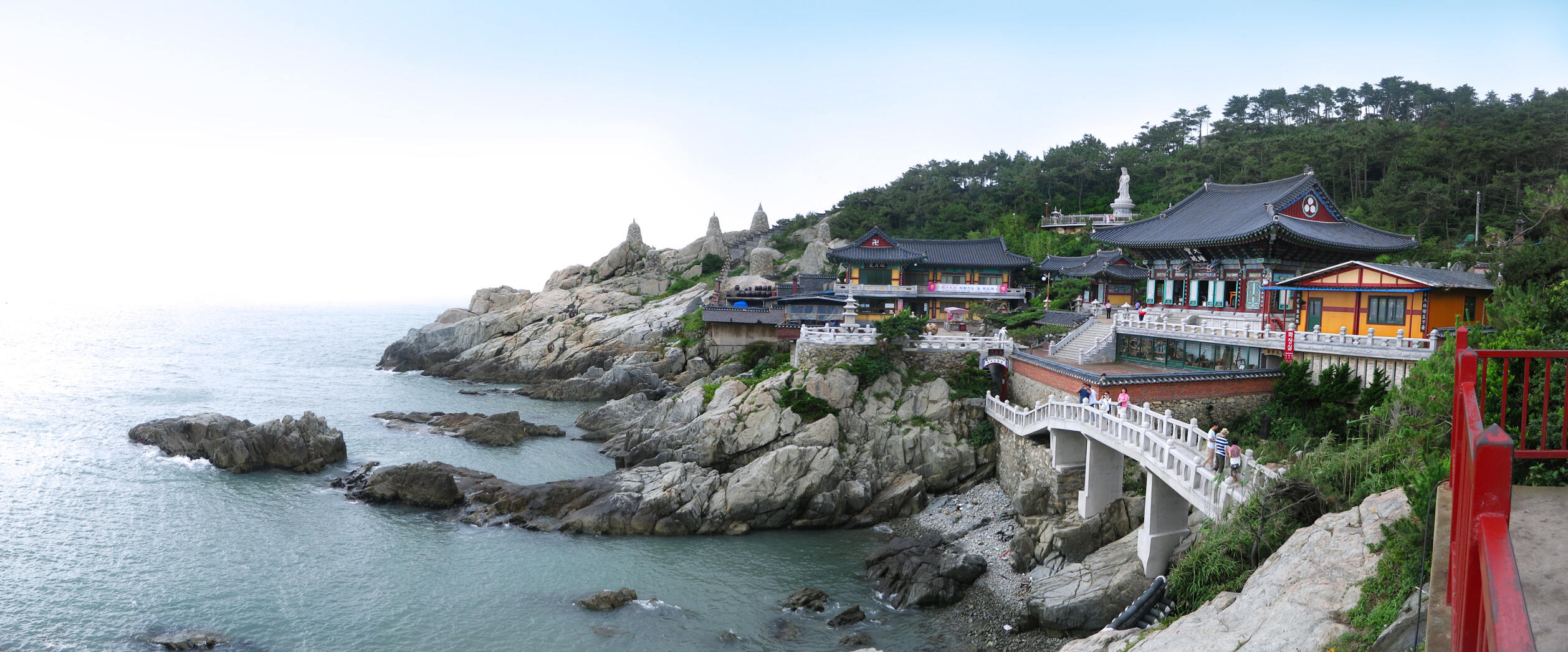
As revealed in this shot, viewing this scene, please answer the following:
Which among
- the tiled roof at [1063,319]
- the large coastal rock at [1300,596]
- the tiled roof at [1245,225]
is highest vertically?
the tiled roof at [1245,225]

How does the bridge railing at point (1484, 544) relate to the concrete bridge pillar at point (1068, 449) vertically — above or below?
above

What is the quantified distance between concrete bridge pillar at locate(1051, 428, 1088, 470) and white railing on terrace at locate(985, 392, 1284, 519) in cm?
49

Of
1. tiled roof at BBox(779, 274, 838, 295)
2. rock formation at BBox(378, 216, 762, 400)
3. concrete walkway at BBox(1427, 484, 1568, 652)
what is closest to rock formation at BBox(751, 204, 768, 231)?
rock formation at BBox(378, 216, 762, 400)

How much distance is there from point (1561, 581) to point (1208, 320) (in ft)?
96.5

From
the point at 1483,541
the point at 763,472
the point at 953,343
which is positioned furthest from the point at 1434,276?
the point at 1483,541

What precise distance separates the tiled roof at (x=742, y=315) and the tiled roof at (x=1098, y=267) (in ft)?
64.2

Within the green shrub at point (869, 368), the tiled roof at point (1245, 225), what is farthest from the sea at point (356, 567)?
the tiled roof at point (1245, 225)

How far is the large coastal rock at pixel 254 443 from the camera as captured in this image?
3562 cm

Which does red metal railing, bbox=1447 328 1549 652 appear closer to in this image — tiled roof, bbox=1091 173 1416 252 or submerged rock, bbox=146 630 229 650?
submerged rock, bbox=146 630 229 650

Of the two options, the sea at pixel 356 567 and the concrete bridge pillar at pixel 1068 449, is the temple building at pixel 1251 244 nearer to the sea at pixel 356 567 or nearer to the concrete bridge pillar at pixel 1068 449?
the concrete bridge pillar at pixel 1068 449

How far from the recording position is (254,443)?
35875 millimetres

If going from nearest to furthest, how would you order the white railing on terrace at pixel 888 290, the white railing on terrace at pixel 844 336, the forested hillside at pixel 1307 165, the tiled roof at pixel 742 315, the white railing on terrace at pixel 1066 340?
1. the white railing on terrace at pixel 844 336
2. the white railing on terrace at pixel 1066 340
3. the forested hillside at pixel 1307 165
4. the tiled roof at pixel 742 315
5. the white railing on terrace at pixel 888 290

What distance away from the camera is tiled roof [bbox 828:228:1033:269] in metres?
54.5

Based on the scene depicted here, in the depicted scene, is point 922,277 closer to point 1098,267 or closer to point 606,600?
point 1098,267
